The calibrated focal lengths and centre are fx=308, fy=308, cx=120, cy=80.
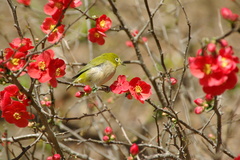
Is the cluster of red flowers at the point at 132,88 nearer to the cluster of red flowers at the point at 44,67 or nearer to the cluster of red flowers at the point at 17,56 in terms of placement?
the cluster of red flowers at the point at 44,67

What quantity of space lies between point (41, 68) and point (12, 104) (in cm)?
40

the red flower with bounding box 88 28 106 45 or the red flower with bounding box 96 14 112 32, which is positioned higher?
the red flower with bounding box 96 14 112 32

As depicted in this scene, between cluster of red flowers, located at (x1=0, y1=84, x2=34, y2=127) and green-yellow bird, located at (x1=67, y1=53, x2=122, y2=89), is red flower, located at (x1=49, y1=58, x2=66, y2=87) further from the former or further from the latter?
green-yellow bird, located at (x1=67, y1=53, x2=122, y2=89)

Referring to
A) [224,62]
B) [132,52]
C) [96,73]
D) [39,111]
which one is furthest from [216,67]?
[132,52]

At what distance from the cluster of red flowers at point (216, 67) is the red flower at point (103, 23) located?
1.36 meters

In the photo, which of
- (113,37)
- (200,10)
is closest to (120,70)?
(113,37)

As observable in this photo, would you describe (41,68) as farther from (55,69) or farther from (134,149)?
(134,149)

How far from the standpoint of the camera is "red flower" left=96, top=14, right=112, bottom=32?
3096 mm

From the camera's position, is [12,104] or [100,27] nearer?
[12,104]

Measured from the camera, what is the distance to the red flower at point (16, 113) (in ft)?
7.77

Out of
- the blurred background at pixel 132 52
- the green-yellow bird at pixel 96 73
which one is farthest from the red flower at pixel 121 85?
the blurred background at pixel 132 52

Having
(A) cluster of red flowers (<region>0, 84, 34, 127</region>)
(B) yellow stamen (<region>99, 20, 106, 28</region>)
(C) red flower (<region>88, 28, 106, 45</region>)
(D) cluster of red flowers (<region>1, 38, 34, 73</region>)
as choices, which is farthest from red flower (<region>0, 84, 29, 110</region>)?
(B) yellow stamen (<region>99, 20, 106, 28</region>)

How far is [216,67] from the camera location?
181 centimetres

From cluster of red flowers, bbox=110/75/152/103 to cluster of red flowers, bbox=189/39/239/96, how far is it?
0.73 meters
